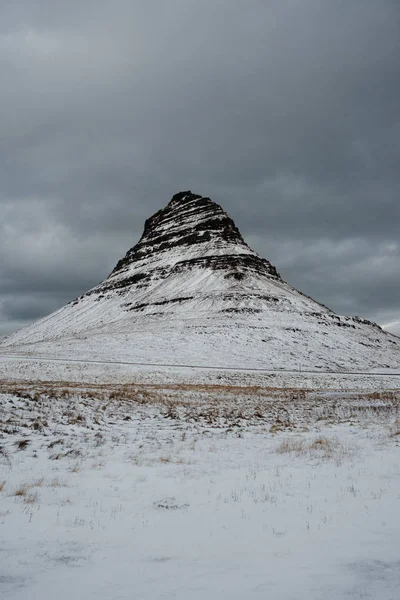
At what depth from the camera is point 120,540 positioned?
17.8ft

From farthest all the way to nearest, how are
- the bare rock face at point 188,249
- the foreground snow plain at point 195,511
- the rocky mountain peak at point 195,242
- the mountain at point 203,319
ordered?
the rocky mountain peak at point 195,242
the bare rock face at point 188,249
the mountain at point 203,319
the foreground snow plain at point 195,511

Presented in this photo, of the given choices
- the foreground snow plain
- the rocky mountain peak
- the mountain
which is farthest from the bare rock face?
the foreground snow plain

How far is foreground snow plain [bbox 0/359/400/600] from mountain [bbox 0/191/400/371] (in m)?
45.1

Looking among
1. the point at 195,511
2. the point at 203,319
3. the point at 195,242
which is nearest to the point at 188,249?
the point at 195,242

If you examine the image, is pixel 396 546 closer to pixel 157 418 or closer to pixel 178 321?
pixel 157 418

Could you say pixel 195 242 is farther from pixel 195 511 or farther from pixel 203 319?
pixel 195 511

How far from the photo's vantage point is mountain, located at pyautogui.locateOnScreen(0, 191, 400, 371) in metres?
63.3

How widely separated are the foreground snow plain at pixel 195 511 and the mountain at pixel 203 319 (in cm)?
4506

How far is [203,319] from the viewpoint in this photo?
3324 inches

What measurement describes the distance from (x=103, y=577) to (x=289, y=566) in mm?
2314

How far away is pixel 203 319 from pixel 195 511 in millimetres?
77864

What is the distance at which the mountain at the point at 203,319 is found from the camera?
2494 inches

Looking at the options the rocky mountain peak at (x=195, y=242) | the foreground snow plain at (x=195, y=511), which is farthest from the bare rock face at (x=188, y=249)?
the foreground snow plain at (x=195, y=511)

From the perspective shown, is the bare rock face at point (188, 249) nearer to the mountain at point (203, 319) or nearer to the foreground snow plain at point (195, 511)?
the mountain at point (203, 319)
